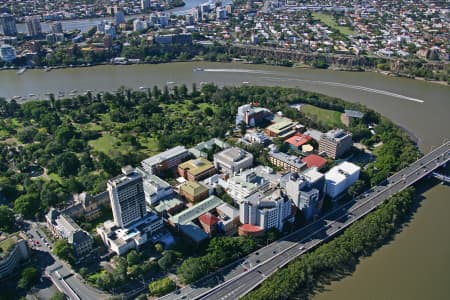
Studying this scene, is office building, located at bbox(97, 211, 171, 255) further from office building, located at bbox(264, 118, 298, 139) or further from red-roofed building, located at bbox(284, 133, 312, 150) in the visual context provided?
office building, located at bbox(264, 118, 298, 139)

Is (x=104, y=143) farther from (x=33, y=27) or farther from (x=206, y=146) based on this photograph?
(x=33, y=27)

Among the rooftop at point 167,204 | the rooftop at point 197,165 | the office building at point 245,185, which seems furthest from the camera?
the rooftop at point 197,165

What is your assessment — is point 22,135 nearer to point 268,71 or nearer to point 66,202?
point 66,202

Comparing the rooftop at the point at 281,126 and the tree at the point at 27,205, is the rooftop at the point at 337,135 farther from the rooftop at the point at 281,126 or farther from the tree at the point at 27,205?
the tree at the point at 27,205

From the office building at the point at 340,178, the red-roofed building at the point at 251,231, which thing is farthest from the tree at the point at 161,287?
the office building at the point at 340,178

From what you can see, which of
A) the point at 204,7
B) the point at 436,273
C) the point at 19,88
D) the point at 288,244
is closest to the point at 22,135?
the point at 19,88
